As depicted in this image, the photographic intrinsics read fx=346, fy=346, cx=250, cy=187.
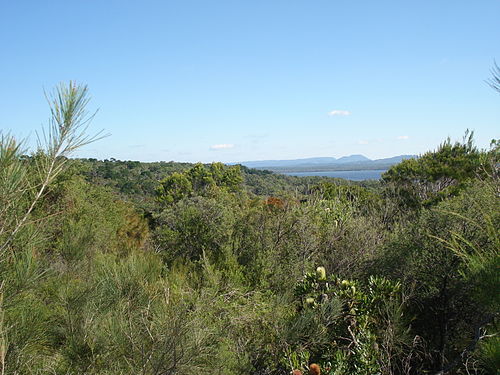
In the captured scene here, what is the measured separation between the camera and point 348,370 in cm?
506

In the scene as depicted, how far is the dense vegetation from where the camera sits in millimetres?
2605

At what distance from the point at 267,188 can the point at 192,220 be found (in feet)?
142

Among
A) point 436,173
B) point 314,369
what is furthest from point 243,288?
point 436,173

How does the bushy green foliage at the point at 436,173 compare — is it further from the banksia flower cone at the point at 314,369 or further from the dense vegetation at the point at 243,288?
the banksia flower cone at the point at 314,369

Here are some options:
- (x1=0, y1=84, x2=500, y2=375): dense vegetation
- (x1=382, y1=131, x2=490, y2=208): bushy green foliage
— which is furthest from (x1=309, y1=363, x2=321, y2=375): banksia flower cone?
(x1=382, y1=131, x2=490, y2=208): bushy green foliage

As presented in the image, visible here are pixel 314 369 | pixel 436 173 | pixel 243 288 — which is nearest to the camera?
pixel 314 369

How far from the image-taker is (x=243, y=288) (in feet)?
21.4

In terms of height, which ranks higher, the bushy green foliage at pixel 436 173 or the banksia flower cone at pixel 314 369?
the bushy green foliage at pixel 436 173

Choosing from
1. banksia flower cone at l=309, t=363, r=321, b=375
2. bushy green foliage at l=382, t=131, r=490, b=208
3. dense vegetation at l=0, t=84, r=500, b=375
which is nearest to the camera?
dense vegetation at l=0, t=84, r=500, b=375

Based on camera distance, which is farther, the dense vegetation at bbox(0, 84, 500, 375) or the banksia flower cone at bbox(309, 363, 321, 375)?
the banksia flower cone at bbox(309, 363, 321, 375)

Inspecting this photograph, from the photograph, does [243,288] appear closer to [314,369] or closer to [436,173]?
[314,369]

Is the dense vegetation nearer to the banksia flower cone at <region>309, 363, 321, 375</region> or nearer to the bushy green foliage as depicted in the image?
the banksia flower cone at <region>309, 363, 321, 375</region>

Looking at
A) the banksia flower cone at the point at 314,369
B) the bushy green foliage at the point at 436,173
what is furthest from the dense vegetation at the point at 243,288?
the bushy green foliage at the point at 436,173

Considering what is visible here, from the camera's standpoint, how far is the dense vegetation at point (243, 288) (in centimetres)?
261
